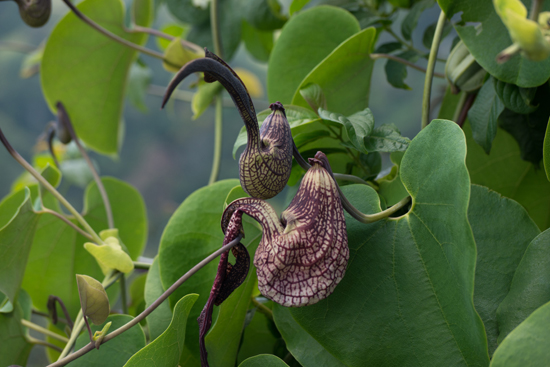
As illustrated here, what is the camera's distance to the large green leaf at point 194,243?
26cm

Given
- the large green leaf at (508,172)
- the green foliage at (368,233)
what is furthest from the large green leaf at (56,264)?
the large green leaf at (508,172)

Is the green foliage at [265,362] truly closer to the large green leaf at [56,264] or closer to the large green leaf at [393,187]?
the large green leaf at [393,187]

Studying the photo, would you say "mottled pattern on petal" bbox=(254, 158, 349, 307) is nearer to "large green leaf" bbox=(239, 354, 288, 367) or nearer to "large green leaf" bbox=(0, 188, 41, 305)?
"large green leaf" bbox=(239, 354, 288, 367)

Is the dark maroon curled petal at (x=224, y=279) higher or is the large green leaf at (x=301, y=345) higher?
the dark maroon curled petal at (x=224, y=279)

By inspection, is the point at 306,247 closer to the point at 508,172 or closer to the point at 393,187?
the point at 393,187

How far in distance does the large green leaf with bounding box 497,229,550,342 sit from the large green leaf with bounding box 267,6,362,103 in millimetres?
192

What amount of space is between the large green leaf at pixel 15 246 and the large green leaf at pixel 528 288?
288 millimetres

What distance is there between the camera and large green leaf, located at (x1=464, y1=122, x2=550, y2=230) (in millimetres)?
321

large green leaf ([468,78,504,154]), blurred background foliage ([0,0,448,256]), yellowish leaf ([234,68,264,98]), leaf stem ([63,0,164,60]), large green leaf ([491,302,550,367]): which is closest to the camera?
large green leaf ([491,302,550,367])

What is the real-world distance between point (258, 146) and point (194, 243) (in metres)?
0.11

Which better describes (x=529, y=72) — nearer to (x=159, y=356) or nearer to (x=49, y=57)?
(x=159, y=356)

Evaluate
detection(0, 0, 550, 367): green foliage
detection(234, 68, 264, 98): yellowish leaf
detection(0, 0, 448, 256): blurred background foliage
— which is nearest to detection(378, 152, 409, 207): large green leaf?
detection(0, 0, 550, 367): green foliage

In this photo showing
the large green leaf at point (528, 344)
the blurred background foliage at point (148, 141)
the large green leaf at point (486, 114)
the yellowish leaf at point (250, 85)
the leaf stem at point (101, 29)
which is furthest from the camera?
the blurred background foliage at point (148, 141)

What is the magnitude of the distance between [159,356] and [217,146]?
24 cm
